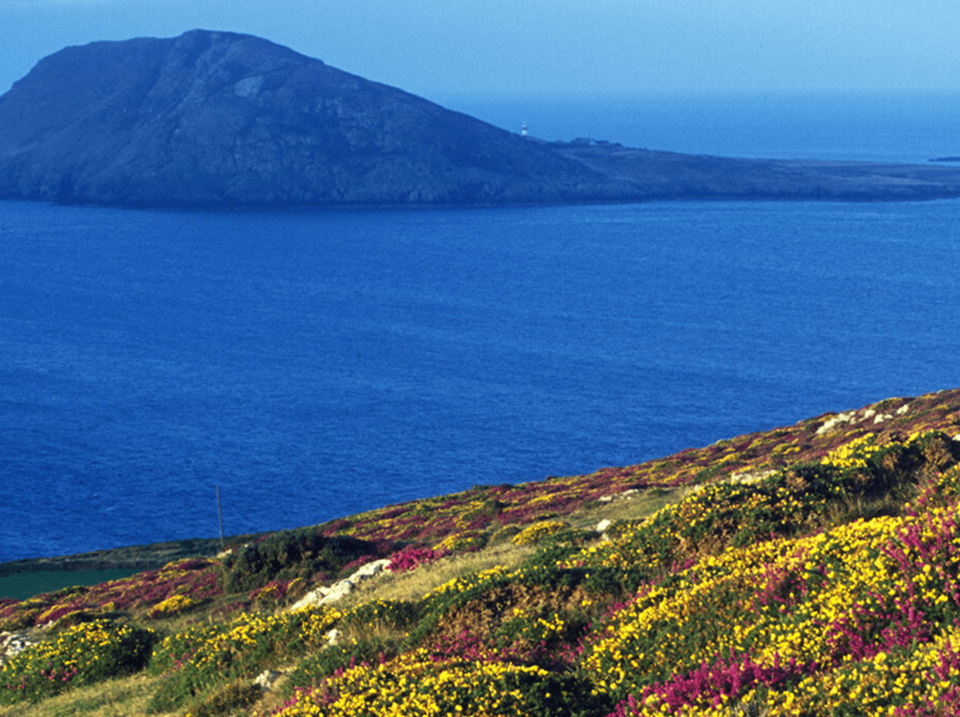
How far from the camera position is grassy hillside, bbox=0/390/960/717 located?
393 inches

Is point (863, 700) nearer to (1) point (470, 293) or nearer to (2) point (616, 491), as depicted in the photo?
(2) point (616, 491)

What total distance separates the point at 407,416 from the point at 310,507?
2697cm

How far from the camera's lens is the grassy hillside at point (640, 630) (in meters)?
9.98

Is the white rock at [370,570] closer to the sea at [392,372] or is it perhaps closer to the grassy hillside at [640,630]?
the grassy hillside at [640,630]

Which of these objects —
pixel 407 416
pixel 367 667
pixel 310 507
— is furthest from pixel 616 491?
pixel 407 416

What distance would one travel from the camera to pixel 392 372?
124875 millimetres

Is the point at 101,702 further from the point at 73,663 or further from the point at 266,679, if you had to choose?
the point at 266,679

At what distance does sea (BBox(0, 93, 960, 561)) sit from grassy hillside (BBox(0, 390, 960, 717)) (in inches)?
2371

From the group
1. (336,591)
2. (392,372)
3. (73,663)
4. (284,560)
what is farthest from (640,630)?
(392,372)

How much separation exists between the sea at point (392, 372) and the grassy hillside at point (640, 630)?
60.2 meters

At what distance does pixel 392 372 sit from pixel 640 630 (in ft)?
374

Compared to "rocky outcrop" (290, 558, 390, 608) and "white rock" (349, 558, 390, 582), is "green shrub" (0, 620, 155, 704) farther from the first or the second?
"white rock" (349, 558, 390, 582)

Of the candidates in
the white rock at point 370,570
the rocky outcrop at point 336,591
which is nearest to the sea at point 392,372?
the white rock at point 370,570

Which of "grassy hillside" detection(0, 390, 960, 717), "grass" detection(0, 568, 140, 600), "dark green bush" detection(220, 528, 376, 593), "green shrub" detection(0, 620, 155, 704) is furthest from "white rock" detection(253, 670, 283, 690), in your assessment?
"grass" detection(0, 568, 140, 600)
